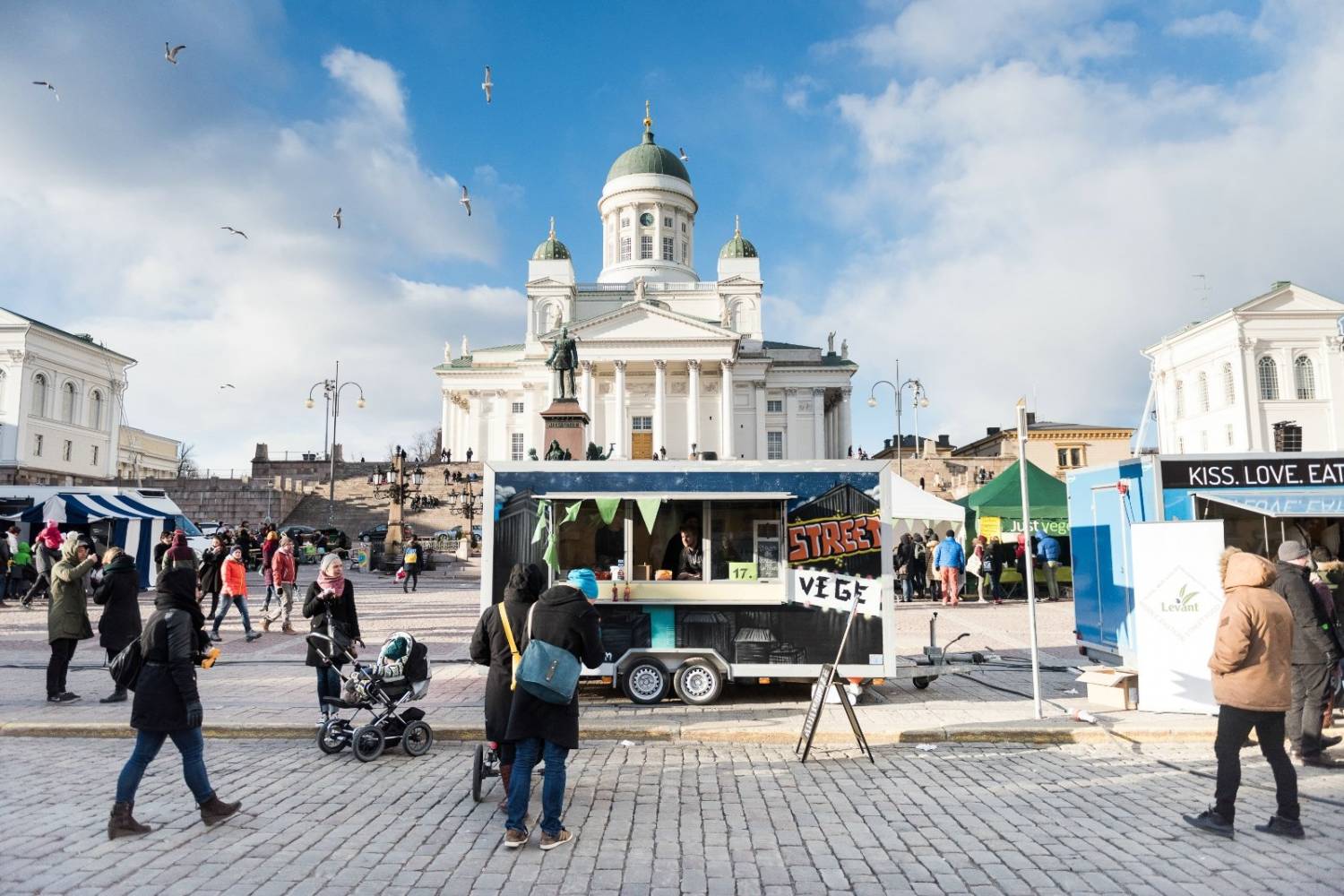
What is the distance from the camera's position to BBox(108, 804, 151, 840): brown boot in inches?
213

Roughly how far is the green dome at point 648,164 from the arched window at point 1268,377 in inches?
1893

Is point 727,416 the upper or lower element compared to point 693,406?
lower

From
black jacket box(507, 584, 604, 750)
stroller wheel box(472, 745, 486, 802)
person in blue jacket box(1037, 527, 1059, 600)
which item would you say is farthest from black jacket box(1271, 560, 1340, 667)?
person in blue jacket box(1037, 527, 1059, 600)

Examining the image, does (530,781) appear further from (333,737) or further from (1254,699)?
(1254,699)

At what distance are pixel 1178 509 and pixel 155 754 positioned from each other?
10429mm

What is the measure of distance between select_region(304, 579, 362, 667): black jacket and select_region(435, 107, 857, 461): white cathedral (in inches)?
2134

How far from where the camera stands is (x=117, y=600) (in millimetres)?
9469

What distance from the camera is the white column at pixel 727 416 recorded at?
64.3m

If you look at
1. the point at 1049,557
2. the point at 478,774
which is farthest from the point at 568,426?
the point at 1049,557

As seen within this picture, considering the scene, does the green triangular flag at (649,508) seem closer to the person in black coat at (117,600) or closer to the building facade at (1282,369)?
Result: the person in black coat at (117,600)

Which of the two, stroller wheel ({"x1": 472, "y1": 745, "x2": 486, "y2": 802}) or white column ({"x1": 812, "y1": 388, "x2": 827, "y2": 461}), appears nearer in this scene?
stroller wheel ({"x1": 472, "y1": 745, "x2": 486, "y2": 802})

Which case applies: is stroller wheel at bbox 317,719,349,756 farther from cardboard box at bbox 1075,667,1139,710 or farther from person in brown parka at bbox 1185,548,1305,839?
cardboard box at bbox 1075,667,1139,710

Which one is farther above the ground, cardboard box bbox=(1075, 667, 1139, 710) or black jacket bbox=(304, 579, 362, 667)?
black jacket bbox=(304, 579, 362, 667)

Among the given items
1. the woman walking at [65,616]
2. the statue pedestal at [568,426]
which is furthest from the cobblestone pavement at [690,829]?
the statue pedestal at [568,426]
